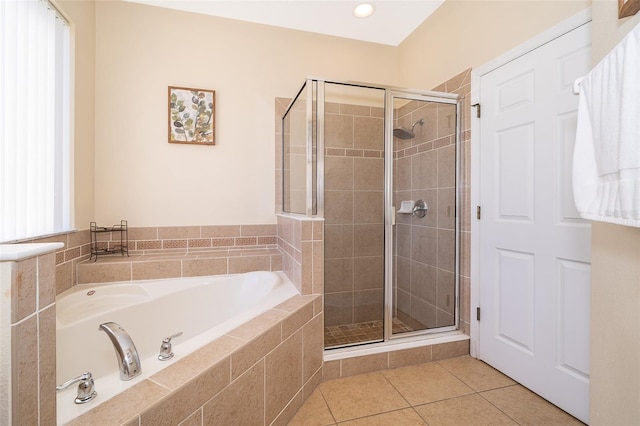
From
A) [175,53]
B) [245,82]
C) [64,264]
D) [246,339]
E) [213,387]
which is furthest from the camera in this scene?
[245,82]

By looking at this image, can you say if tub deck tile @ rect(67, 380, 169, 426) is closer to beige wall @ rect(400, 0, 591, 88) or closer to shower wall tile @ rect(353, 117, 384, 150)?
shower wall tile @ rect(353, 117, 384, 150)

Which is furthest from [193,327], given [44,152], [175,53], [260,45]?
[260,45]

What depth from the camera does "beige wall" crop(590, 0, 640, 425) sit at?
0.98m

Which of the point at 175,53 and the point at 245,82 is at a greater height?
the point at 175,53

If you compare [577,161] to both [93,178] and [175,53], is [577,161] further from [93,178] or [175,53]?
[93,178]

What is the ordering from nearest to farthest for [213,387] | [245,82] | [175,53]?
[213,387], [175,53], [245,82]

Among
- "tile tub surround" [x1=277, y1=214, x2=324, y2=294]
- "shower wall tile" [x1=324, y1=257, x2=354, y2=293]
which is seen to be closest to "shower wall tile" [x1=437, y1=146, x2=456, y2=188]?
"shower wall tile" [x1=324, y1=257, x2=354, y2=293]

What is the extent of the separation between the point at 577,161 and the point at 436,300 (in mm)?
1433

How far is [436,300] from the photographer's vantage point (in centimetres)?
213

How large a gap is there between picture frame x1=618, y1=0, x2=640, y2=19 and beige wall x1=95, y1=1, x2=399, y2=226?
204cm

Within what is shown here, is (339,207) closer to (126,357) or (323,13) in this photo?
(126,357)

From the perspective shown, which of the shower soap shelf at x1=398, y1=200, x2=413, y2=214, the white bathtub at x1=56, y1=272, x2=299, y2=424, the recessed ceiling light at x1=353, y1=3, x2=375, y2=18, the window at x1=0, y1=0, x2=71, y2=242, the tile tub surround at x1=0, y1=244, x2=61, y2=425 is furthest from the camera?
the recessed ceiling light at x1=353, y1=3, x2=375, y2=18

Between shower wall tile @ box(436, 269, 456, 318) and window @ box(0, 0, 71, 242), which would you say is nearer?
window @ box(0, 0, 71, 242)

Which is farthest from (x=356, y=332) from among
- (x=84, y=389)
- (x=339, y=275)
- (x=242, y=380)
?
(x=84, y=389)
